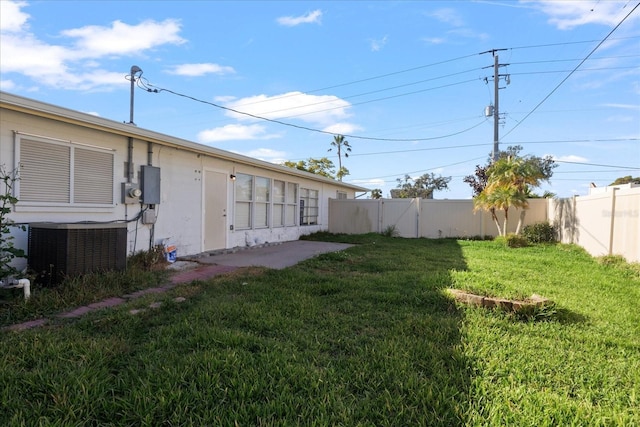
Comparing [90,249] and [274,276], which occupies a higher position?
[90,249]

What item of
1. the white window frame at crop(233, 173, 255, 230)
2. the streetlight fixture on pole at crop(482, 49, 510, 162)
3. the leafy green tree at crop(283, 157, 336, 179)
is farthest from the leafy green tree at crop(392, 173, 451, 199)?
the white window frame at crop(233, 173, 255, 230)

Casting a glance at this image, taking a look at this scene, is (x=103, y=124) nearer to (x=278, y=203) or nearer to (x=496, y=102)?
(x=278, y=203)

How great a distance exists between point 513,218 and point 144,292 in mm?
13616

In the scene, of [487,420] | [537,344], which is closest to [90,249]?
[487,420]

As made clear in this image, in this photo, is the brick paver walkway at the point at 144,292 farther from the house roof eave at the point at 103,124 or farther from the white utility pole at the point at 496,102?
the white utility pole at the point at 496,102

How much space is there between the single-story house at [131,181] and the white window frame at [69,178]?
1 cm

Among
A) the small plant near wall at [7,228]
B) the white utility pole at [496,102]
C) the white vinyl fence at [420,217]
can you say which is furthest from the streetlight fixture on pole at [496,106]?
the small plant near wall at [7,228]

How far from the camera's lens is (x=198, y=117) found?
56.7ft

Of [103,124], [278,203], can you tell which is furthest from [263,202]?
[103,124]

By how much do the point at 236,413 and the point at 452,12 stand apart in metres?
10.2

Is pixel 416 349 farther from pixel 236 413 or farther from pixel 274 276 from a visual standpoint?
pixel 274 276

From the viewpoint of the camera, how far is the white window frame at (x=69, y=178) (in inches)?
186

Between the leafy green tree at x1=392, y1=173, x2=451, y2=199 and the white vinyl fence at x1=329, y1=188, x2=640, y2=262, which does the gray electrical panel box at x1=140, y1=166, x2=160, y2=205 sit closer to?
the white vinyl fence at x1=329, y1=188, x2=640, y2=262

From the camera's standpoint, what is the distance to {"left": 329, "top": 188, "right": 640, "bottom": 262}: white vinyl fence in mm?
7340
